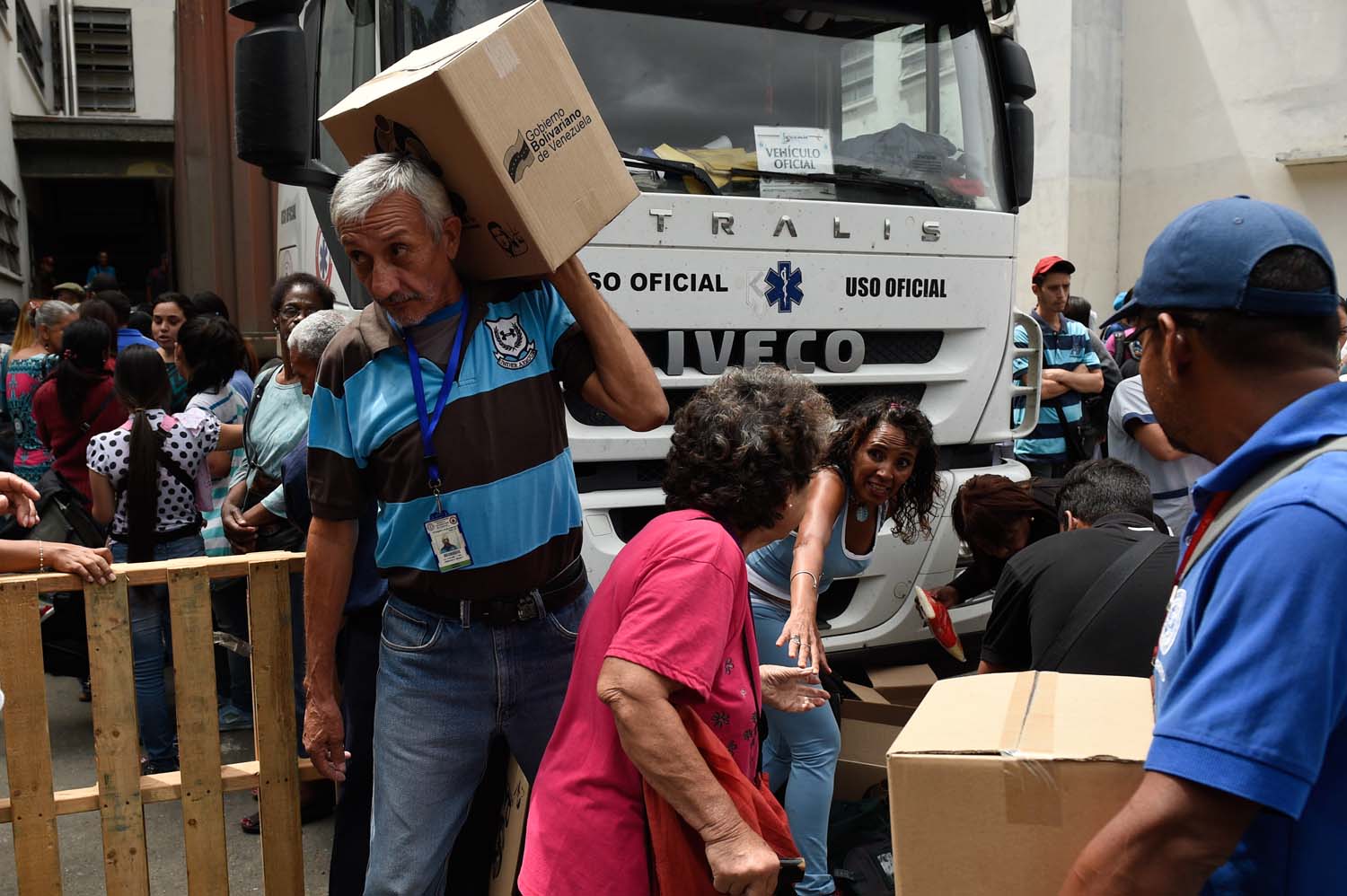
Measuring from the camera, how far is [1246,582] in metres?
1.17

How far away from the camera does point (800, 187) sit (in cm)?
436

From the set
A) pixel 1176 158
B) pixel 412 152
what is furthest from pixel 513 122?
pixel 1176 158

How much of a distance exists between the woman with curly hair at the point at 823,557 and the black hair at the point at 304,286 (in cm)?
210

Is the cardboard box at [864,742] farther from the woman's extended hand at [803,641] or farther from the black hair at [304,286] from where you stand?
the black hair at [304,286]

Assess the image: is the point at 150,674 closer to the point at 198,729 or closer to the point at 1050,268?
the point at 198,729

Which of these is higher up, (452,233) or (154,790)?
(452,233)

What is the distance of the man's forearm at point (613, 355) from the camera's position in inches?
94.8

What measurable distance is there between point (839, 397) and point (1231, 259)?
3.30 m

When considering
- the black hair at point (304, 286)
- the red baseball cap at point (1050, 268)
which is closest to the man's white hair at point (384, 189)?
the black hair at point (304, 286)

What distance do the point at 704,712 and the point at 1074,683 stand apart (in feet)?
2.08

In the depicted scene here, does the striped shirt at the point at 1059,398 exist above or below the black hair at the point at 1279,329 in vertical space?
below

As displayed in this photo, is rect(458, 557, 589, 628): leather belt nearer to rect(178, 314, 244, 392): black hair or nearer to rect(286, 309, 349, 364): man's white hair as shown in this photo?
rect(286, 309, 349, 364): man's white hair

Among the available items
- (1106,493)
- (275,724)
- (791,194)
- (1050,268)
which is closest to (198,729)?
(275,724)

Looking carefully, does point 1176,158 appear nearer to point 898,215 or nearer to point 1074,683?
point 898,215
